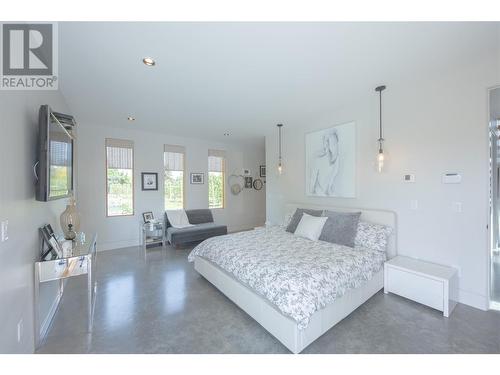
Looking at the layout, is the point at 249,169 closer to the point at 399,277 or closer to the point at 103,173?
the point at 103,173

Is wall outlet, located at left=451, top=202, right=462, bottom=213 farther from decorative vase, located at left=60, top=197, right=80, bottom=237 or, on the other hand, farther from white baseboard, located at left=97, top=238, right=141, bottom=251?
white baseboard, located at left=97, top=238, right=141, bottom=251

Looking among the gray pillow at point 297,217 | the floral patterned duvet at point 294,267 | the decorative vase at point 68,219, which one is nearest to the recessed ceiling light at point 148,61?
the decorative vase at point 68,219

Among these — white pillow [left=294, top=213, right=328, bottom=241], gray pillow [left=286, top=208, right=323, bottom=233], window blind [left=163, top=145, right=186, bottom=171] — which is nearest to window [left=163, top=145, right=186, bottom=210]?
window blind [left=163, top=145, right=186, bottom=171]

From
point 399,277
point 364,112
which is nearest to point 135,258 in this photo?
point 399,277

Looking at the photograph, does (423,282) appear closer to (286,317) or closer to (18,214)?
(286,317)

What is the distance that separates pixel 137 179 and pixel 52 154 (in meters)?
3.10

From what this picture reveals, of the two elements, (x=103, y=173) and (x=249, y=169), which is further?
(x=249, y=169)

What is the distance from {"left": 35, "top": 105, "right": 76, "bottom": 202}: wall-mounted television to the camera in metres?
1.82

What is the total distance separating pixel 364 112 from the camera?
3314 mm

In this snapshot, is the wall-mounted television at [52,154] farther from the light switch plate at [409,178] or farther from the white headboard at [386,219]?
the light switch plate at [409,178]

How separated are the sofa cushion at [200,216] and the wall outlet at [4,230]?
4002 millimetres

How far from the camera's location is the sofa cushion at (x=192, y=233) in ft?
15.2
